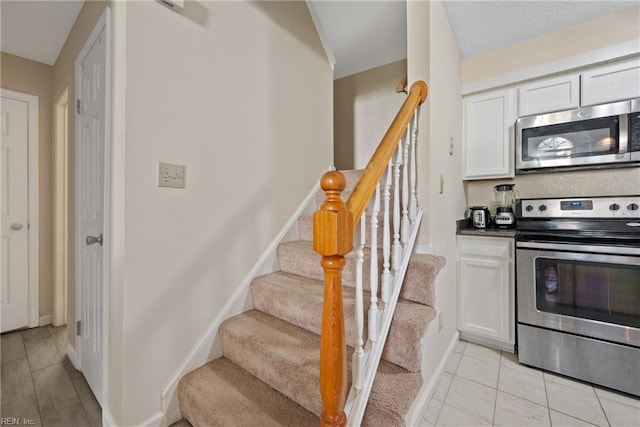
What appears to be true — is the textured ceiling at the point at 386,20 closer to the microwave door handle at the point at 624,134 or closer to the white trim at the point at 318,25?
the white trim at the point at 318,25

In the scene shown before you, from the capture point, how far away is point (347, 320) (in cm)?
127

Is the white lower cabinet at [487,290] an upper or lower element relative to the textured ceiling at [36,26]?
lower

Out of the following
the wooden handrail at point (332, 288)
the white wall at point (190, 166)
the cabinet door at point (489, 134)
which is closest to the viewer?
the wooden handrail at point (332, 288)

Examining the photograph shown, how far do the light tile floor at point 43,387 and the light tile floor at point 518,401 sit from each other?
190cm

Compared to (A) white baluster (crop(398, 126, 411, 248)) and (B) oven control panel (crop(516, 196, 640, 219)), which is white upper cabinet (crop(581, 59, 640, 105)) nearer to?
(B) oven control panel (crop(516, 196, 640, 219))

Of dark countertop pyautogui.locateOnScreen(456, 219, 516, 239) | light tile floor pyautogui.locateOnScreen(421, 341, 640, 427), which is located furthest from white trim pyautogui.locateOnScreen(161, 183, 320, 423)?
dark countertop pyautogui.locateOnScreen(456, 219, 516, 239)

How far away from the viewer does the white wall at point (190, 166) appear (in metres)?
1.22

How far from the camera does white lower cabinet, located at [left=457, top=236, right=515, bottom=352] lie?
6.60 feet

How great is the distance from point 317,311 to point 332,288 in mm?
593

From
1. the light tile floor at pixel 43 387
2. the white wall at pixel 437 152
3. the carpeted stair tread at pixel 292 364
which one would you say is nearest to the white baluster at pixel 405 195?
the white wall at pixel 437 152

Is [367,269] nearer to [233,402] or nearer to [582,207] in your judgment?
Answer: [233,402]

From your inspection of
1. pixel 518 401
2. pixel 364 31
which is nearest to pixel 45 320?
pixel 518 401

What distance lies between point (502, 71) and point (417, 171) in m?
Result: 1.53

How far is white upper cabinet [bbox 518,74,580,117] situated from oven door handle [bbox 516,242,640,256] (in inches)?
42.7
